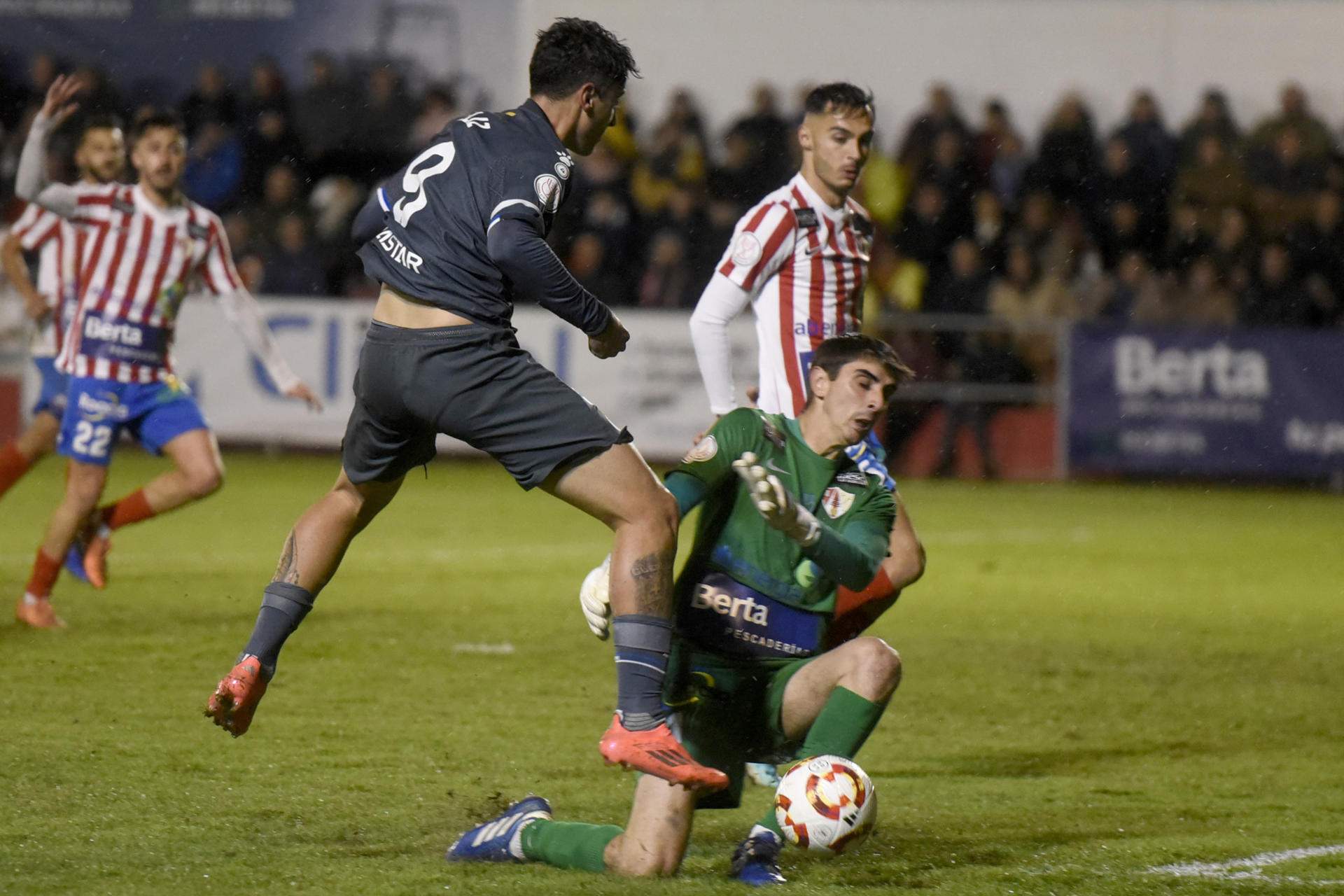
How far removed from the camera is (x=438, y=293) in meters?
4.70

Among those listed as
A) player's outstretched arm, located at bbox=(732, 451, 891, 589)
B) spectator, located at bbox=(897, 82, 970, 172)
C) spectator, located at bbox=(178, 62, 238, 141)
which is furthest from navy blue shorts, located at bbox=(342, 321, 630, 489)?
spectator, located at bbox=(178, 62, 238, 141)

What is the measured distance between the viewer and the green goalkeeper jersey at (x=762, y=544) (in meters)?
4.70

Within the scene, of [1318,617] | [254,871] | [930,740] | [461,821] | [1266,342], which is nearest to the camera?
[254,871]

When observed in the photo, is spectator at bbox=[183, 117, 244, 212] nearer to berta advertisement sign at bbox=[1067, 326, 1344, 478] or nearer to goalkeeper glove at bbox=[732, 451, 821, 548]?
berta advertisement sign at bbox=[1067, 326, 1344, 478]

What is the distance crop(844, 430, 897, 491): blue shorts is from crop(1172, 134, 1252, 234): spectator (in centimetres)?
1114

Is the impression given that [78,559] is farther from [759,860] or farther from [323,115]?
[323,115]

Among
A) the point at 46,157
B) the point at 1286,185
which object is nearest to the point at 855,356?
the point at 46,157

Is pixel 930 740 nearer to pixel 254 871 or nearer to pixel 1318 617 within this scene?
pixel 254 871

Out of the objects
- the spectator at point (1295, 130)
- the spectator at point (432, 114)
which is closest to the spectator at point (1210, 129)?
the spectator at point (1295, 130)

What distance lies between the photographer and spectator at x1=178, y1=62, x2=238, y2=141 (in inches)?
691

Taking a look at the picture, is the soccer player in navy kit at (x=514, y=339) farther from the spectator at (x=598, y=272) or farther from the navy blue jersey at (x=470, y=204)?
the spectator at (x=598, y=272)

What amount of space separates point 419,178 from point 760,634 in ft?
4.58

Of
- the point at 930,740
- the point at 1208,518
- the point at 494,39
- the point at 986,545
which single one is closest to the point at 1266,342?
the point at 1208,518

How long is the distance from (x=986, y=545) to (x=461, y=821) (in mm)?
7371
